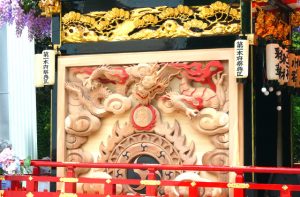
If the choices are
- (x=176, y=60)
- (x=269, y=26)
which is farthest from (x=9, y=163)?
(x=269, y=26)

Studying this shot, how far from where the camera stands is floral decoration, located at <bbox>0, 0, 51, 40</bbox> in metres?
14.4

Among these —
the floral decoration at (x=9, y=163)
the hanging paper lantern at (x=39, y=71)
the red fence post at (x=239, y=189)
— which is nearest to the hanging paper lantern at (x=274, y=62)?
the red fence post at (x=239, y=189)

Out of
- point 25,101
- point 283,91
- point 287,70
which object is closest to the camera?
point 287,70

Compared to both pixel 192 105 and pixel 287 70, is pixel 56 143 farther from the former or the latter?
pixel 287 70

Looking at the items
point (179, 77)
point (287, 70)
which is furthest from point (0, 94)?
point (287, 70)

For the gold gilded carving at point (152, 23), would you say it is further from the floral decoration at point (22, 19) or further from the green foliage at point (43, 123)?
the green foliage at point (43, 123)

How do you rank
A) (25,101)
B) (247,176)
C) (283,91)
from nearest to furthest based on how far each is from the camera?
1. (247,176)
2. (283,91)
3. (25,101)

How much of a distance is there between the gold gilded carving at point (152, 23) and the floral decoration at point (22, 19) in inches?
81.1

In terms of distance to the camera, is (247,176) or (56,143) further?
(56,143)

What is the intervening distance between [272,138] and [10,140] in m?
6.05

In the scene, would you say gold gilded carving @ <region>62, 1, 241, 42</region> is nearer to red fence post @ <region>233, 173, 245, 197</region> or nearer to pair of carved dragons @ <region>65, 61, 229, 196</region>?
pair of carved dragons @ <region>65, 61, 229, 196</region>

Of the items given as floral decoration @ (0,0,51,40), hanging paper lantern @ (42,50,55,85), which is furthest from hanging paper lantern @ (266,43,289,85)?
floral decoration @ (0,0,51,40)

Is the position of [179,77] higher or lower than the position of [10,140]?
higher

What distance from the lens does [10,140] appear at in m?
15.5
